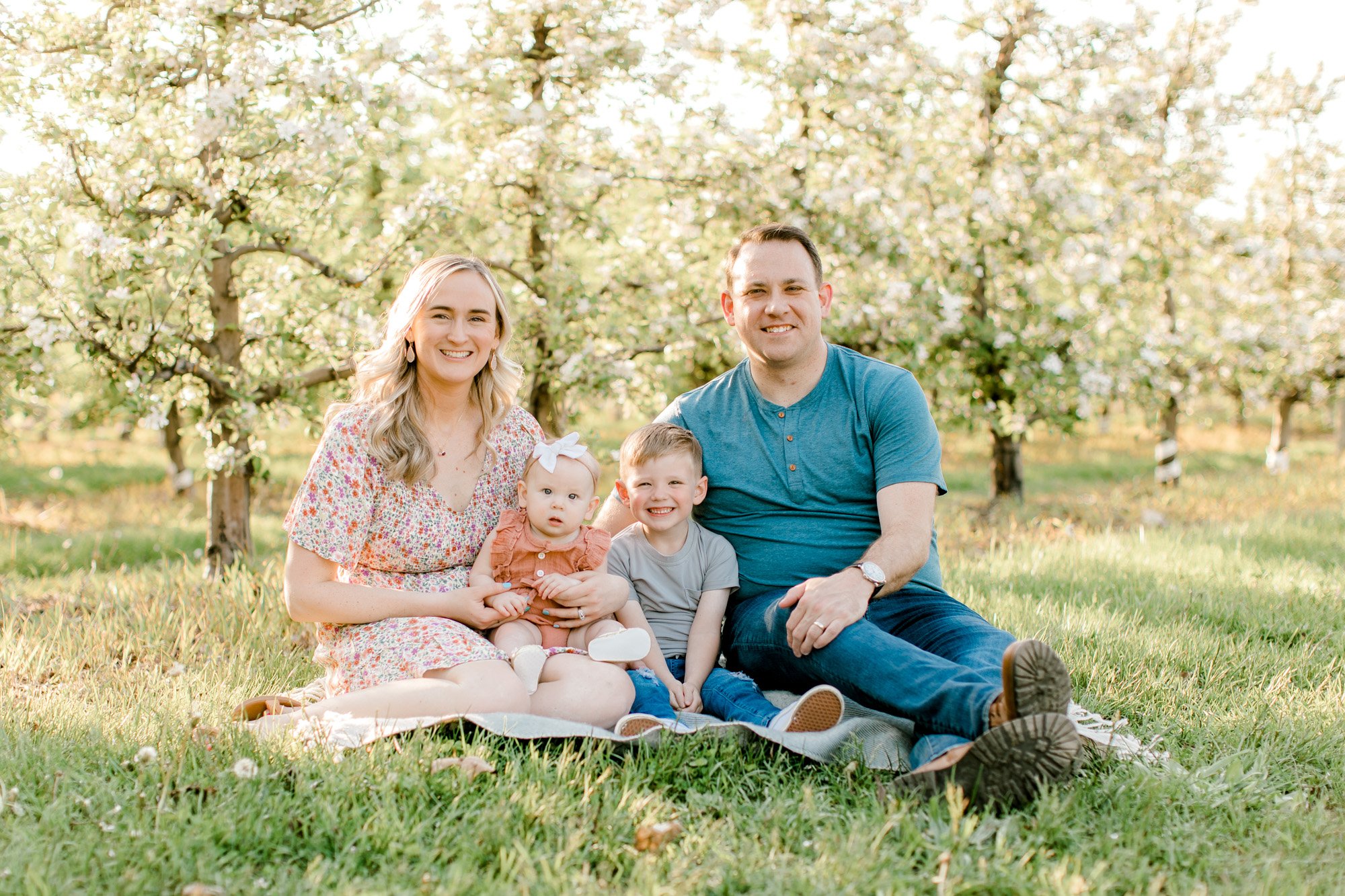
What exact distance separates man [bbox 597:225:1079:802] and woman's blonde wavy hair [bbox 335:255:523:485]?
69cm

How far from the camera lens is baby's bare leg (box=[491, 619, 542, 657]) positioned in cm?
338

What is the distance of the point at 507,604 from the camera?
11.1 ft

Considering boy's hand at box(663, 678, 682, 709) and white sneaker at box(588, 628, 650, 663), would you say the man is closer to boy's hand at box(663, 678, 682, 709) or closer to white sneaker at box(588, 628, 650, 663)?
boy's hand at box(663, 678, 682, 709)

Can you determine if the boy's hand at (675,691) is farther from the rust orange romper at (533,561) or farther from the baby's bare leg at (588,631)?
the rust orange romper at (533,561)

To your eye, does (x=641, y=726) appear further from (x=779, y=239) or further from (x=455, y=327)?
(x=779, y=239)

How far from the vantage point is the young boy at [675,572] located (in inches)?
137

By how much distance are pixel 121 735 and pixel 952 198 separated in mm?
7795

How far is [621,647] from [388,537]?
865 millimetres

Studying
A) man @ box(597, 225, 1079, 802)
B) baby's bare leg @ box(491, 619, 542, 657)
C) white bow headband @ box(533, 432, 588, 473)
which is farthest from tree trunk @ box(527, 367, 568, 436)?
baby's bare leg @ box(491, 619, 542, 657)

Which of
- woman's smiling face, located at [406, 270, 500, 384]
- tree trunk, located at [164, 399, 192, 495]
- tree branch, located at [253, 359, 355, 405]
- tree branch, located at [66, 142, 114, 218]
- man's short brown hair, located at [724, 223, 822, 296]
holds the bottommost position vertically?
tree trunk, located at [164, 399, 192, 495]

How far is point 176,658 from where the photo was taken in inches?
166

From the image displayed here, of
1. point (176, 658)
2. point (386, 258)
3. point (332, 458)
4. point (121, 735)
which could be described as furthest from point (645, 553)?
point (386, 258)

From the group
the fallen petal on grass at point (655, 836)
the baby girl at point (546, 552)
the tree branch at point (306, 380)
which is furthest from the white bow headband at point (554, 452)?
the tree branch at point (306, 380)

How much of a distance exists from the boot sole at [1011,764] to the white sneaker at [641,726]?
2.26 ft
